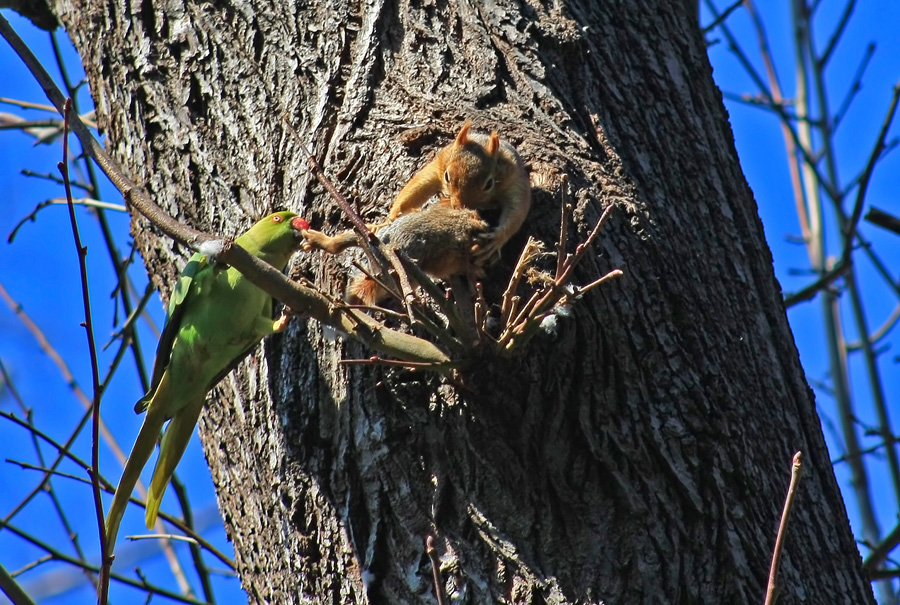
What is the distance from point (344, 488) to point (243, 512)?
45 cm

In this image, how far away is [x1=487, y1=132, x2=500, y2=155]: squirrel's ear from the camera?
2798mm

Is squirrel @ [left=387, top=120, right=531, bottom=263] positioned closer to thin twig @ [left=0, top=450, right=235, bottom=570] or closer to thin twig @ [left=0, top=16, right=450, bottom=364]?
thin twig @ [left=0, top=16, right=450, bottom=364]

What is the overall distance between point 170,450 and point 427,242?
43.7 inches

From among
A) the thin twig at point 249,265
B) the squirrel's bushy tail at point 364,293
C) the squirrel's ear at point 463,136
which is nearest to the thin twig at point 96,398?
the thin twig at point 249,265

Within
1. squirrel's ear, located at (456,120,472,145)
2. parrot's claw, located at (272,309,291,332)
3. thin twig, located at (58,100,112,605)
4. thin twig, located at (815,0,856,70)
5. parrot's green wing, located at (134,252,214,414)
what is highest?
thin twig, located at (815,0,856,70)

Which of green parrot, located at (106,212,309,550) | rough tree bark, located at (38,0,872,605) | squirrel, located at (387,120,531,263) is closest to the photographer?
rough tree bark, located at (38,0,872,605)

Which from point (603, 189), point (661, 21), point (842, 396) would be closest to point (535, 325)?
point (603, 189)

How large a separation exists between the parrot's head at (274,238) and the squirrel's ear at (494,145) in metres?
0.62

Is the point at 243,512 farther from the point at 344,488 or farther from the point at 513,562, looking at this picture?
the point at 513,562

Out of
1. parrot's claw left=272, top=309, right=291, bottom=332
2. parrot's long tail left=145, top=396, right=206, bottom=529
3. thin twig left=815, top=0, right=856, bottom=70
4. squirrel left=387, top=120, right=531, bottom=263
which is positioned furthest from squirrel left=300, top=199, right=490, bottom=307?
thin twig left=815, top=0, right=856, bottom=70

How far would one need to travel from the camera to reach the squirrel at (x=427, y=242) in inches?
102

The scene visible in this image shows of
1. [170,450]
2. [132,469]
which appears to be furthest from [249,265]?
[170,450]

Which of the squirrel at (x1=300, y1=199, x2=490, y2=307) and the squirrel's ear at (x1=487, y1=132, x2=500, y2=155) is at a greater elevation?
the squirrel's ear at (x1=487, y1=132, x2=500, y2=155)

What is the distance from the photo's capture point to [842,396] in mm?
5176
